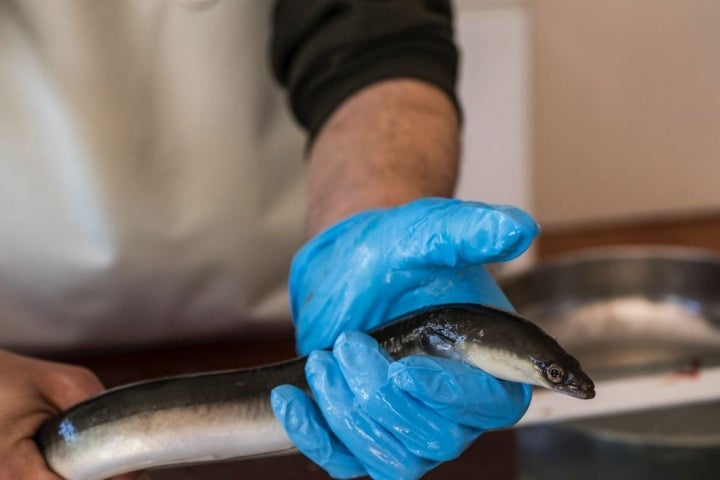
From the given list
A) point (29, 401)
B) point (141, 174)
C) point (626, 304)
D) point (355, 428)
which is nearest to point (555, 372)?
point (355, 428)

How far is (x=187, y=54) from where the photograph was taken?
0.87 meters

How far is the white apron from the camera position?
0.82 metres

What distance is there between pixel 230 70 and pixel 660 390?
0.59m

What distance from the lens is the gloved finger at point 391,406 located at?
0.52m

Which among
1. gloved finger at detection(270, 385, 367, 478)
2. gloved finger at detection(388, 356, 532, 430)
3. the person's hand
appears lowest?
the person's hand

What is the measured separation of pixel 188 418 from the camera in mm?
600

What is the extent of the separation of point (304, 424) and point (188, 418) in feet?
0.34

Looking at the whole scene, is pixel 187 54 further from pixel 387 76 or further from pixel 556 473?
pixel 556 473

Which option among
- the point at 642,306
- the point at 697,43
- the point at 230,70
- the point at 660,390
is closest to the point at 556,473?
the point at 660,390

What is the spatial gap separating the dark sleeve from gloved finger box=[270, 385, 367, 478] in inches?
13.4

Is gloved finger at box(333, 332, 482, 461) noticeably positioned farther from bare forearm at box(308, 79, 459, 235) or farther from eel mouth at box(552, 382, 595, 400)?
bare forearm at box(308, 79, 459, 235)

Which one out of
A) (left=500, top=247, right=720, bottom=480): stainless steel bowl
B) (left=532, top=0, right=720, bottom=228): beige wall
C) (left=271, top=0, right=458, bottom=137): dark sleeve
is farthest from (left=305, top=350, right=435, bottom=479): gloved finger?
(left=532, top=0, right=720, bottom=228): beige wall

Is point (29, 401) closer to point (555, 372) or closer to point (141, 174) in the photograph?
point (141, 174)

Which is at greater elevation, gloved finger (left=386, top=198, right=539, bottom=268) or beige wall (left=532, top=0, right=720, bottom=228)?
gloved finger (left=386, top=198, right=539, bottom=268)
